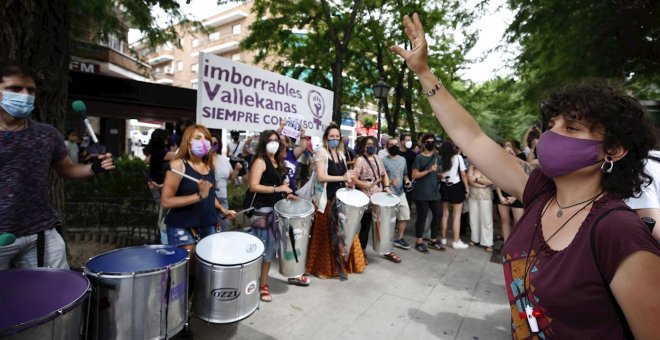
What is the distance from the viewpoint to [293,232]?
371 cm

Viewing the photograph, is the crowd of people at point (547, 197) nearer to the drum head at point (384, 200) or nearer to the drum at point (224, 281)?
the drum at point (224, 281)

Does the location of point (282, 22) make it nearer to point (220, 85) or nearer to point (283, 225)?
point (220, 85)

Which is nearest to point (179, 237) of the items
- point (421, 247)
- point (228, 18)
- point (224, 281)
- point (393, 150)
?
point (224, 281)

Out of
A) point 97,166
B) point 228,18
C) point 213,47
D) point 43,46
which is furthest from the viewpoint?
point 213,47

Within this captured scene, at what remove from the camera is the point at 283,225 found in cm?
373

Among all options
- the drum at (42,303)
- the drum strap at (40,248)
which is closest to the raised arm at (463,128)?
the drum at (42,303)

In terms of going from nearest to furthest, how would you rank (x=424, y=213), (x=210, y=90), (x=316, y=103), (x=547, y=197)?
(x=547, y=197) < (x=210, y=90) < (x=316, y=103) < (x=424, y=213)

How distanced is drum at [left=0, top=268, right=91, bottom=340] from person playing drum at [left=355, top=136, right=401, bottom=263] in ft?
12.2

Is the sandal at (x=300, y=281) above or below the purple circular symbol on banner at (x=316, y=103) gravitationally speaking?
below

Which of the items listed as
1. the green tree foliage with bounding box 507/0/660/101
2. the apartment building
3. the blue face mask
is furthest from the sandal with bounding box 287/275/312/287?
the apartment building

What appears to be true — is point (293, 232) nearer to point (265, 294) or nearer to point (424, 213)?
point (265, 294)

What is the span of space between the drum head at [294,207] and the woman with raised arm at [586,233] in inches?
96.6

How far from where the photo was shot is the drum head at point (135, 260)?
6.88 feet

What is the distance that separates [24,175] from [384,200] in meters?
3.76
